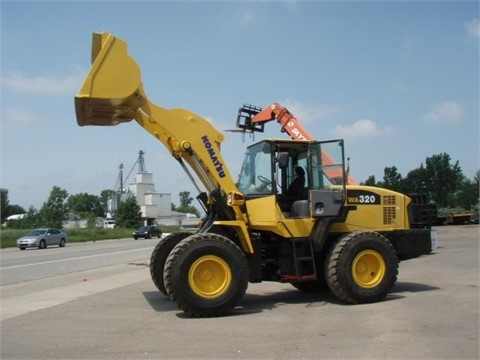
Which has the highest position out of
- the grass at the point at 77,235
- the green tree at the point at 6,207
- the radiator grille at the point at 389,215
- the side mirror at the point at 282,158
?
the green tree at the point at 6,207

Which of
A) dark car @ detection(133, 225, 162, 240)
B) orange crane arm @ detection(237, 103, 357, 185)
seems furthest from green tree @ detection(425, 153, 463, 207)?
orange crane arm @ detection(237, 103, 357, 185)

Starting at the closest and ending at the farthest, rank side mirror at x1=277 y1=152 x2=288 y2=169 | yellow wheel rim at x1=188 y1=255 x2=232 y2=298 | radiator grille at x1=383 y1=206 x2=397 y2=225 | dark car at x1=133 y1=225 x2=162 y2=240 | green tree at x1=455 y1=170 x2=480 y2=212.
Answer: yellow wheel rim at x1=188 y1=255 x2=232 y2=298 < side mirror at x1=277 y1=152 x2=288 y2=169 < radiator grille at x1=383 y1=206 x2=397 y2=225 < dark car at x1=133 y1=225 x2=162 y2=240 < green tree at x1=455 y1=170 x2=480 y2=212

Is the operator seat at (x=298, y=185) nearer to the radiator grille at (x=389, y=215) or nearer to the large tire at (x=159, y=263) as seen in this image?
the radiator grille at (x=389, y=215)

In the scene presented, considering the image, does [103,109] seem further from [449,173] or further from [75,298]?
[449,173]

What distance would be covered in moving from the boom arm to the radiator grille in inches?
121

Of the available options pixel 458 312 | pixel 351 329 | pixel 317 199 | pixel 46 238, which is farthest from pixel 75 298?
pixel 46 238

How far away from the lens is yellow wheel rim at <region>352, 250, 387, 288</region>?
9852 mm

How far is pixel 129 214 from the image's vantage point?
8888 cm

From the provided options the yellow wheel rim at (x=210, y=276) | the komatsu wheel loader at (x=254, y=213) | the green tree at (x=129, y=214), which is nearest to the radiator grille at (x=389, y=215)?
the komatsu wheel loader at (x=254, y=213)

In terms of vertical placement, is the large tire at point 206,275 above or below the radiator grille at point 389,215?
below

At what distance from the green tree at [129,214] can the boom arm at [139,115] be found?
265 ft

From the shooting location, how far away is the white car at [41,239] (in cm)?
4084

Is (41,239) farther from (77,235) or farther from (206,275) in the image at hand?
(206,275)

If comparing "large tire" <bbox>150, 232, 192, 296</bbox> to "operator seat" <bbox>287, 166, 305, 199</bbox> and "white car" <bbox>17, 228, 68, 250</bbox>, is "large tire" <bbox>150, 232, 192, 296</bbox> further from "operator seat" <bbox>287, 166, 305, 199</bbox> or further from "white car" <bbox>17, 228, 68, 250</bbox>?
"white car" <bbox>17, 228, 68, 250</bbox>
